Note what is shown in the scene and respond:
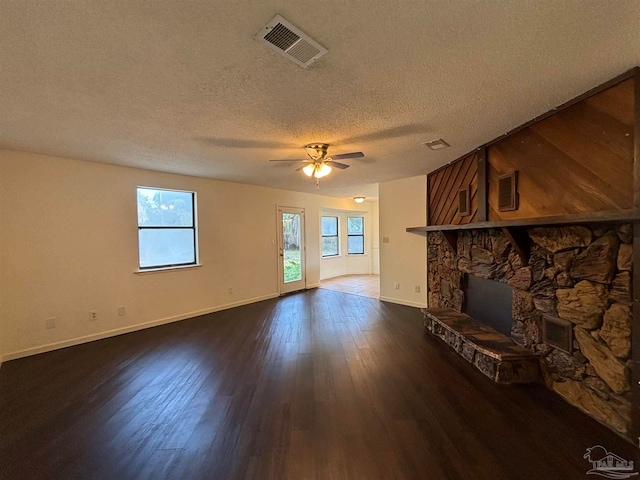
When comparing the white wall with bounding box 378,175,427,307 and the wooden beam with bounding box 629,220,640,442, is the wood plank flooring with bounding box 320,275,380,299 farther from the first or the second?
the wooden beam with bounding box 629,220,640,442

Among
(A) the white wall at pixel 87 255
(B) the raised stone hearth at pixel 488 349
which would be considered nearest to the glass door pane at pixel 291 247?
(A) the white wall at pixel 87 255

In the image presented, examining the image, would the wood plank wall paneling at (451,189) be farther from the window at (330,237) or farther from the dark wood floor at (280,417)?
the window at (330,237)

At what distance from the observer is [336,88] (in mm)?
2029

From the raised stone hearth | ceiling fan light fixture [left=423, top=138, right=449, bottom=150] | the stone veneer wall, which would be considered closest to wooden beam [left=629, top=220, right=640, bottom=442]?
the stone veneer wall

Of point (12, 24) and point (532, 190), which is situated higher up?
point (12, 24)

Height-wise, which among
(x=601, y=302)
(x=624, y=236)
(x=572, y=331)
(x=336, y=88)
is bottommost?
(x=572, y=331)

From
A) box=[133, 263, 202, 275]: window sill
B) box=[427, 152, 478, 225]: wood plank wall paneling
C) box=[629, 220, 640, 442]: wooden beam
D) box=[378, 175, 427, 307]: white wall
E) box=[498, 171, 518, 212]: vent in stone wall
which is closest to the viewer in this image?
box=[629, 220, 640, 442]: wooden beam

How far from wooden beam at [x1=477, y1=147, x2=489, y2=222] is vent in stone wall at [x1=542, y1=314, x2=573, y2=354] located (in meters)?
1.39

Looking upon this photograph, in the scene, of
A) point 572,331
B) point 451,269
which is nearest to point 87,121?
point 572,331

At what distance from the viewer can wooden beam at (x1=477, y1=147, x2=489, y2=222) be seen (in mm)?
3486

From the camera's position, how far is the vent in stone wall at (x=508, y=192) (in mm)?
2959

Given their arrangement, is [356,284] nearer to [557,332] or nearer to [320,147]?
[320,147]

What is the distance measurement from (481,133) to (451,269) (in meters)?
2.25

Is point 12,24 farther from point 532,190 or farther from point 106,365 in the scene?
point 532,190
